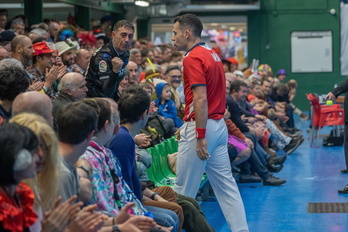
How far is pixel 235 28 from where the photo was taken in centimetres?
2639

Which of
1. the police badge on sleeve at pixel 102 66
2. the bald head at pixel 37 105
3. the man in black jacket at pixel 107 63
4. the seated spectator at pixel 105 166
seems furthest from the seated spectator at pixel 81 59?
the bald head at pixel 37 105

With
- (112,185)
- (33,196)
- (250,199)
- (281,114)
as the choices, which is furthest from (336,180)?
(33,196)

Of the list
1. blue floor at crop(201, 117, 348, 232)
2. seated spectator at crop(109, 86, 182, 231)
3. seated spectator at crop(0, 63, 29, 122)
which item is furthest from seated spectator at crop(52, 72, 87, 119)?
blue floor at crop(201, 117, 348, 232)

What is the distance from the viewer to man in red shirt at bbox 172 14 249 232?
616 centimetres

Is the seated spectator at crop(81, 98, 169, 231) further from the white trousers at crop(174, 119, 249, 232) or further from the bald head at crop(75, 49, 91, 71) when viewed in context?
the bald head at crop(75, 49, 91, 71)

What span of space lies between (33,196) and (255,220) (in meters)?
5.09

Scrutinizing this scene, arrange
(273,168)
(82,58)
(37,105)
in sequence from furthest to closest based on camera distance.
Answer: (273,168) < (82,58) < (37,105)

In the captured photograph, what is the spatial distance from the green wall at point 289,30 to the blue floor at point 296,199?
37.8 ft

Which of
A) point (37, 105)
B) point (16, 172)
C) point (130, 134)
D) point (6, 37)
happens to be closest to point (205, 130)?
point (130, 134)

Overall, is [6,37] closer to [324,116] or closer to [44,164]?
[44,164]

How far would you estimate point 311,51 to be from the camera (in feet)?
81.3

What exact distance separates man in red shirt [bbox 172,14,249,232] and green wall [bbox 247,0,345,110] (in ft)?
62.2

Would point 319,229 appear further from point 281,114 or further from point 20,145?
point 281,114

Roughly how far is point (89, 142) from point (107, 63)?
11.3 ft
